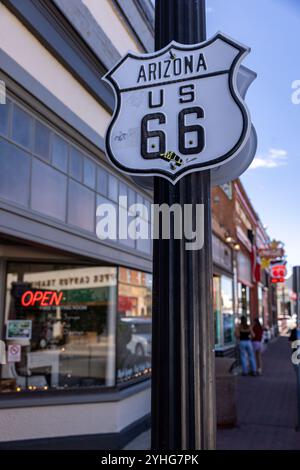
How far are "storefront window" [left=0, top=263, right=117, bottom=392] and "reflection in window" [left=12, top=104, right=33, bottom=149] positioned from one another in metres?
1.86

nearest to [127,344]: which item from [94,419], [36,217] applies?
[94,419]

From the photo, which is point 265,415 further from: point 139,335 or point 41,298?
point 41,298

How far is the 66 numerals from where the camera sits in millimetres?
2236

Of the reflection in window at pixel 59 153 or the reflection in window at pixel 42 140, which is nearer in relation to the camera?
the reflection in window at pixel 42 140

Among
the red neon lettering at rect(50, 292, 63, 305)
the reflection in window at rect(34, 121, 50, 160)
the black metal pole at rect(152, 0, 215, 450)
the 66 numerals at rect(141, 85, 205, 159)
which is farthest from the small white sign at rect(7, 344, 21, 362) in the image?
the 66 numerals at rect(141, 85, 205, 159)

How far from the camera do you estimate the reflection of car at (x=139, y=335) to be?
23.9ft

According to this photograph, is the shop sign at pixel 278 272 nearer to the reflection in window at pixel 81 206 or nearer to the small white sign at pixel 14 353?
the reflection in window at pixel 81 206

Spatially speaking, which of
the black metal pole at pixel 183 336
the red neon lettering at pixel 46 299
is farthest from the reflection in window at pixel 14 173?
the black metal pole at pixel 183 336

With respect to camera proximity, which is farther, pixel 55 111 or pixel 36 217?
pixel 55 111

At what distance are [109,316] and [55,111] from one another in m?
2.99

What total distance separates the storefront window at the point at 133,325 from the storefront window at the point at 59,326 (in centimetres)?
24

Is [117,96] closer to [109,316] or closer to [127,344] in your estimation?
[109,316]

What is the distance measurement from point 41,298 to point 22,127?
2.52 metres
